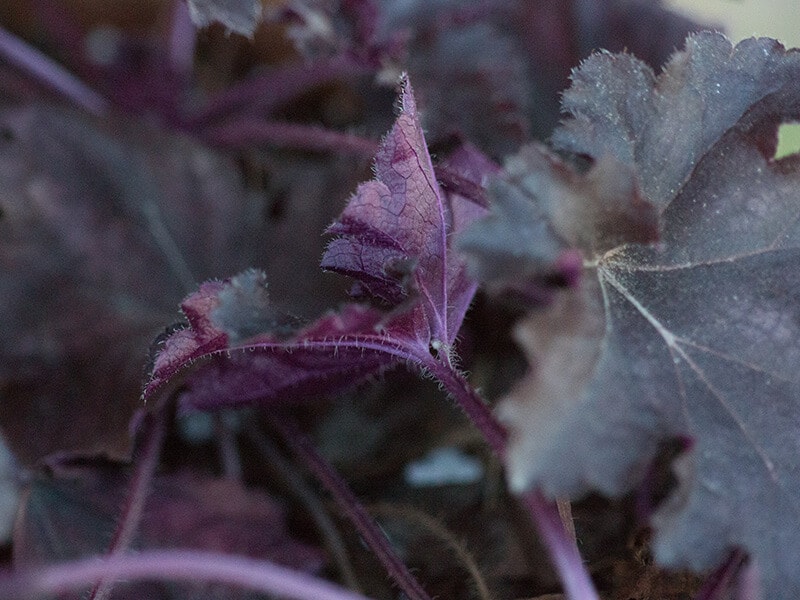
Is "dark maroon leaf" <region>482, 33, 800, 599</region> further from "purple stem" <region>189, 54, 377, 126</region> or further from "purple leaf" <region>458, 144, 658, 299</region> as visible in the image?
"purple stem" <region>189, 54, 377, 126</region>

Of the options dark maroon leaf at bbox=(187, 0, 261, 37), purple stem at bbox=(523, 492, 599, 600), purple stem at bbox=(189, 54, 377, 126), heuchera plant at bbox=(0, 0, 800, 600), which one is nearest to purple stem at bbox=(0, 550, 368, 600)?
heuchera plant at bbox=(0, 0, 800, 600)

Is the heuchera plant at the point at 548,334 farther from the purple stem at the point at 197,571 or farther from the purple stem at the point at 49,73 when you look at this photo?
the purple stem at the point at 49,73

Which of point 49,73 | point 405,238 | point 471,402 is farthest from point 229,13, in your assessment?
point 49,73

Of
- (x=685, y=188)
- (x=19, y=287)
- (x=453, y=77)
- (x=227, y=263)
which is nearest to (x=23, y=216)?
(x=19, y=287)

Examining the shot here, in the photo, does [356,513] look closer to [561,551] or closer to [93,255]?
[561,551]

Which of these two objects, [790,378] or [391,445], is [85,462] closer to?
[391,445]
